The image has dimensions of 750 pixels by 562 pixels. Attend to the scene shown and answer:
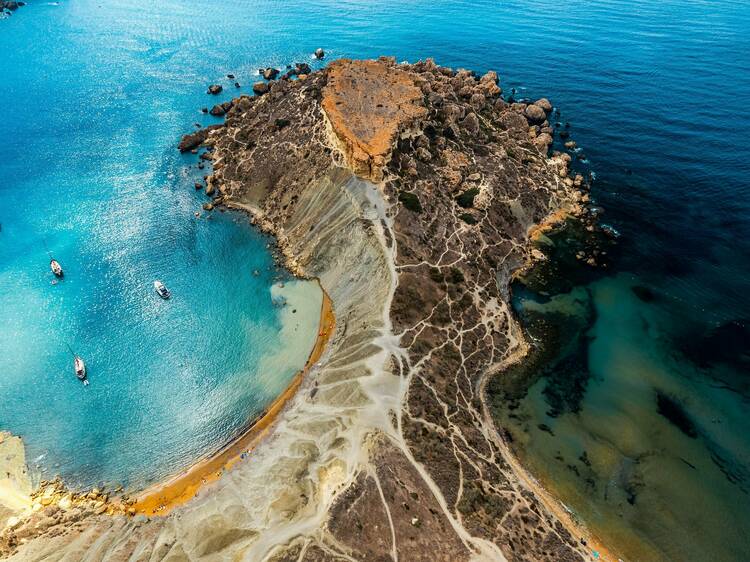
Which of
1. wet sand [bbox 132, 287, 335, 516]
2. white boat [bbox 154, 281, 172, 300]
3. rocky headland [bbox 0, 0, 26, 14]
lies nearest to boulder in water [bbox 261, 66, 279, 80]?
white boat [bbox 154, 281, 172, 300]

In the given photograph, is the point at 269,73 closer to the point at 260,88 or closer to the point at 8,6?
the point at 260,88

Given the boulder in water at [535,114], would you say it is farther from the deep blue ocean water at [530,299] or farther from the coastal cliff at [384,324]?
the deep blue ocean water at [530,299]

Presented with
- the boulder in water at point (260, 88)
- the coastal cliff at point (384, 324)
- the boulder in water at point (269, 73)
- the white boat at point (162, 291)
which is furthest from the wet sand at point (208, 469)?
the boulder in water at point (269, 73)

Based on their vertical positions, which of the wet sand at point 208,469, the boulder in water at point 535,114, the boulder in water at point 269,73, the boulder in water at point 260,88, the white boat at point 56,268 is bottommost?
the wet sand at point 208,469

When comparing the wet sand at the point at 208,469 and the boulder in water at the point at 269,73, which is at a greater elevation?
the boulder in water at the point at 269,73

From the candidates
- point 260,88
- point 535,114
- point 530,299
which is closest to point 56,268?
point 260,88

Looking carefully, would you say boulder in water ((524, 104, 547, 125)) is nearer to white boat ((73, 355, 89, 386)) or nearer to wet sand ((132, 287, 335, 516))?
wet sand ((132, 287, 335, 516))
